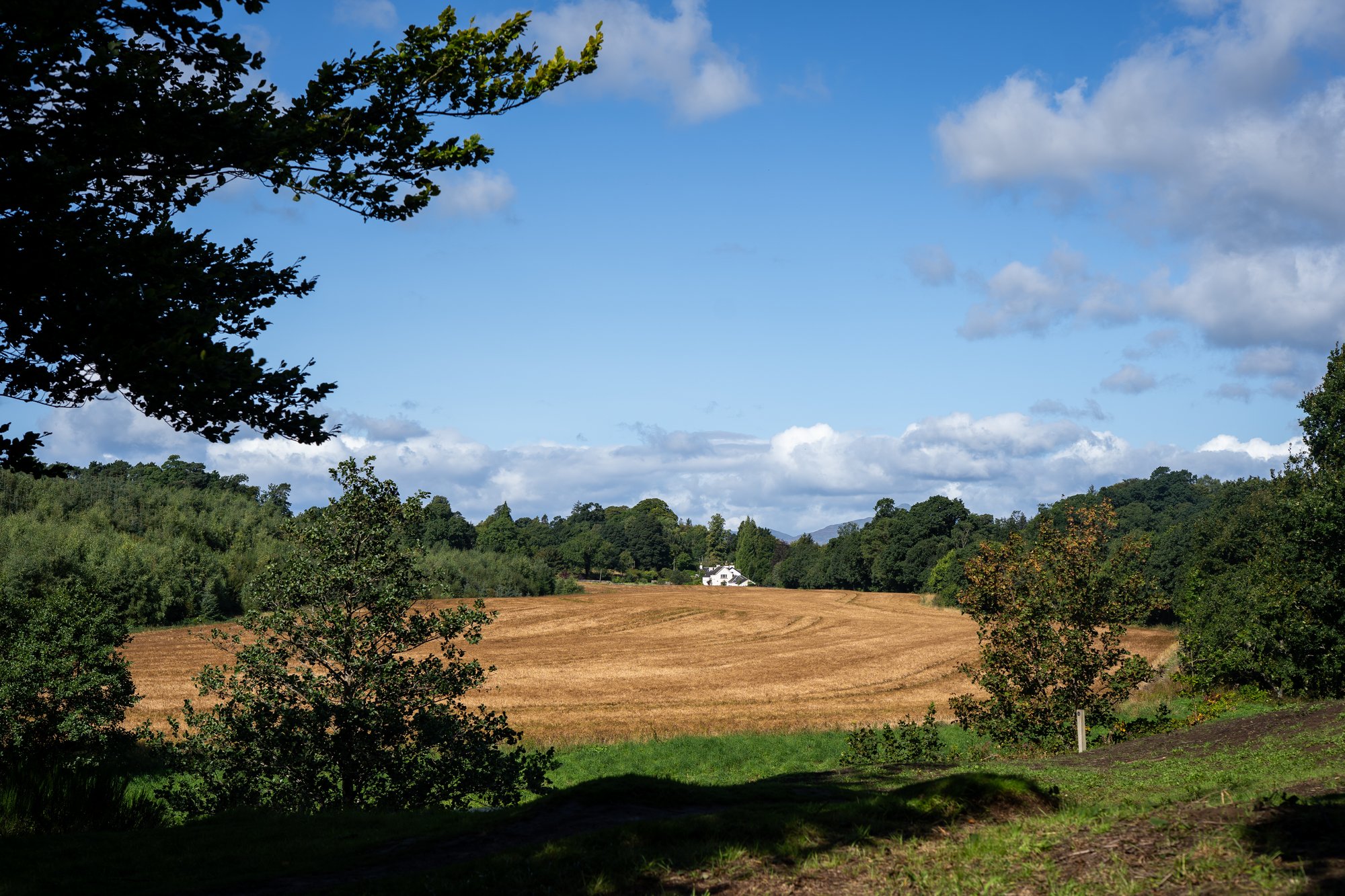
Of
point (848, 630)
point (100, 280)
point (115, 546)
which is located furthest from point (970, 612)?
point (115, 546)

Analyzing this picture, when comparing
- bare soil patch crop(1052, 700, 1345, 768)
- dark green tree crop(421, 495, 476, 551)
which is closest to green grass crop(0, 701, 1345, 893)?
bare soil patch crop(1052, 700, 1345, 768)

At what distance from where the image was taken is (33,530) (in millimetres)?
81750

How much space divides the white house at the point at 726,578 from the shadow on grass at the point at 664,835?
15697 cm

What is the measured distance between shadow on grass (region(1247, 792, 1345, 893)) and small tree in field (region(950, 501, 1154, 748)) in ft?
53.2

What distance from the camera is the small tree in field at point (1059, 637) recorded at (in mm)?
25406

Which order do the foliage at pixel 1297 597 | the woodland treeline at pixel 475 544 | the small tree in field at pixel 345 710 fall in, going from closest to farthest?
the small tree in field at pixel 345 710, the foliage at pixel 1297 597, the woodland treeline at pixel 475 544

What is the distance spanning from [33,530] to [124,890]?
3442 inches

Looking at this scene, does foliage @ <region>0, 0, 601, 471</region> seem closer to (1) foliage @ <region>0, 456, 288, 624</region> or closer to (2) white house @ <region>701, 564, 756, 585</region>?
(1) foliage @ <region>0, 456, 288, 624</region>

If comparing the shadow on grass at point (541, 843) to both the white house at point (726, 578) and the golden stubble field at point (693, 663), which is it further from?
the white house at point (726, 578)

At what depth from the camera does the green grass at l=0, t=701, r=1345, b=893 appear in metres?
8.50

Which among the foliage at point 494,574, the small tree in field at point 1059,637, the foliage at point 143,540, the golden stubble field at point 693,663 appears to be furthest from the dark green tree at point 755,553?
the small tree in field at point 1059,637

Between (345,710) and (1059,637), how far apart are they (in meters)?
18.4

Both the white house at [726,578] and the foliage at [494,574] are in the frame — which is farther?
the white house at [726,578]

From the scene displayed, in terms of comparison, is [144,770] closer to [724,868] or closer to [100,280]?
[100,280]
